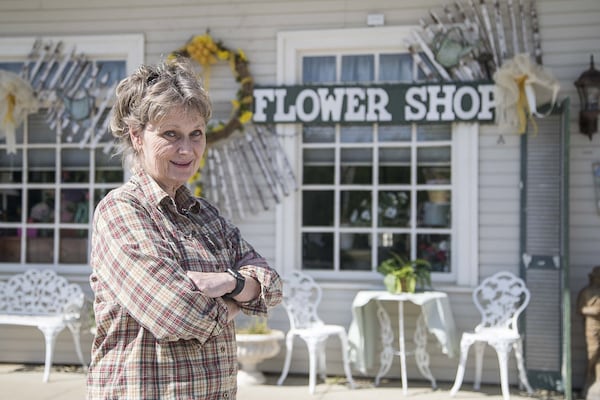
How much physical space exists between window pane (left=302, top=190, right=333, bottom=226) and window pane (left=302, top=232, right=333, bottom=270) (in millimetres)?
100

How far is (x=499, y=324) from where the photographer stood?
534 cm

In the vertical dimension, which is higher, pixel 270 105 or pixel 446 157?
pixel 270 105

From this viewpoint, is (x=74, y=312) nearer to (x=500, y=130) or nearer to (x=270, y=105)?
(x=270, y=105)

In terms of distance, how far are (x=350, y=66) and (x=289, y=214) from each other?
1298 mm

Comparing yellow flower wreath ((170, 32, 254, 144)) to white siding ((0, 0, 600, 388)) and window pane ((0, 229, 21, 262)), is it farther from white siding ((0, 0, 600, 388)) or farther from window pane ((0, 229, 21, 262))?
window pane ((0, 229, 21, 262))

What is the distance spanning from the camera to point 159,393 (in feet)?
5.61

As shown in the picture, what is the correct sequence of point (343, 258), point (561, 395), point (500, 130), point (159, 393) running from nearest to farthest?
point (159, 393)
point (561, 395)
point (500, 130)
point (343, 258)

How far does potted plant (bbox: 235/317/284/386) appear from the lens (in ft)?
17.3

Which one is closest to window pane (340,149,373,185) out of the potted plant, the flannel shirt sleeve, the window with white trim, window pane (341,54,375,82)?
window pane (341,54,375,82)

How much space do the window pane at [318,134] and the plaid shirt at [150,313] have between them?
13.4 feet

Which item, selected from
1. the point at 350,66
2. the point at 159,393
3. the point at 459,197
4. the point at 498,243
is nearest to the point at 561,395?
the point at 498,243

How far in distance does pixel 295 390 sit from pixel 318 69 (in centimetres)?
255

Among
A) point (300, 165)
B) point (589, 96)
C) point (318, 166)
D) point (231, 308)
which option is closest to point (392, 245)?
point (318, 166)

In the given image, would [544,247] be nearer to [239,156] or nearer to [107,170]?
[239,156]
